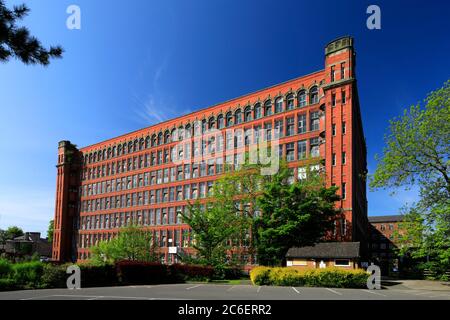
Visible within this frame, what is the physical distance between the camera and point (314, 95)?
2186 inches

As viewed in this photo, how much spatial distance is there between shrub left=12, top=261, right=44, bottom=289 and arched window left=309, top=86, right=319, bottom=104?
133 ft

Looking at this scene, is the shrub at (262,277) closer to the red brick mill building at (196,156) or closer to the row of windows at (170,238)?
the red brick mill building at (196,156)

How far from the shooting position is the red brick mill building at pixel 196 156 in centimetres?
4909

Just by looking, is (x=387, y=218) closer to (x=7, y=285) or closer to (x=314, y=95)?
(x=314, y=95)

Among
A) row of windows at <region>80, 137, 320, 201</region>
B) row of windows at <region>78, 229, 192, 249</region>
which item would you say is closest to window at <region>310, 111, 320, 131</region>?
row of windows at <region>80, 137, 320, 201</region>

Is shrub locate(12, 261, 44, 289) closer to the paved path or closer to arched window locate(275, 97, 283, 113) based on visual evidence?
the paved path

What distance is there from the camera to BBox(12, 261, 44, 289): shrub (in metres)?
25.3

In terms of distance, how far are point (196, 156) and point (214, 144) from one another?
4.71m

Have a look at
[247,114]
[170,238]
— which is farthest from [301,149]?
[170,238]
